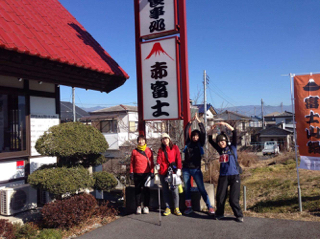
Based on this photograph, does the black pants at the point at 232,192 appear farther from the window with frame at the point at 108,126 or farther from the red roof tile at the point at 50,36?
the window with frame at the point at 108,126

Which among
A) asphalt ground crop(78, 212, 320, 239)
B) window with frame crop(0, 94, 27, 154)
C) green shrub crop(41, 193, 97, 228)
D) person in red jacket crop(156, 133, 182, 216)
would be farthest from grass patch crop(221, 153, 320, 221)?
window with frame crop(0, 94, 27, 154)

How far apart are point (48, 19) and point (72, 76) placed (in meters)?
1.92

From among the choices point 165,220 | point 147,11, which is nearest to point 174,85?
point 147,11

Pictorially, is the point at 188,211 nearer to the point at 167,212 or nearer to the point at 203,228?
the point at 167,212

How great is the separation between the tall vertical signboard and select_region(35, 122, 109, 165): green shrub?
1.24 meters

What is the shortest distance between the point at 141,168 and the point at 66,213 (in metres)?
1.66

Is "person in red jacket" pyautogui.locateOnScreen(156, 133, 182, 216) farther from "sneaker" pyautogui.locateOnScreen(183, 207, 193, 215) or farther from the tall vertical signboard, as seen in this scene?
the tall vertical signboard

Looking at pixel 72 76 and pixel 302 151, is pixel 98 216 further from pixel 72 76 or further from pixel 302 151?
pixel 302 151

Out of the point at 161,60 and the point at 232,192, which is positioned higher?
the point at 161,60

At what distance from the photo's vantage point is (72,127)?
561cm

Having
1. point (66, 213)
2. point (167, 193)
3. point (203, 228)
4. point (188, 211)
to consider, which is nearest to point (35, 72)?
point (66, 213)

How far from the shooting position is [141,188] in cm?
590

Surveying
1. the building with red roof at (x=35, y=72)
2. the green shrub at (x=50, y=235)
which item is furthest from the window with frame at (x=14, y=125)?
the green shrub at (x=50, y=235)

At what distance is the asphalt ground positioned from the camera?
14.8 ft
